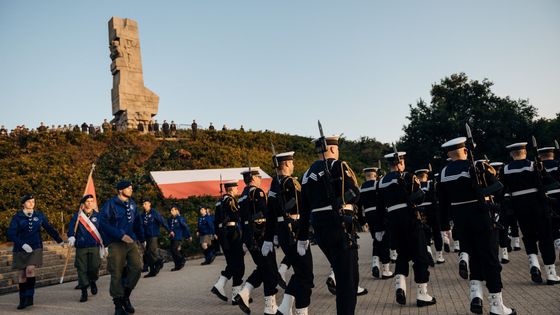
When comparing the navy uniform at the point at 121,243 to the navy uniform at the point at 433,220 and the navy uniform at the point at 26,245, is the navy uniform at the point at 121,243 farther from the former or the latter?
the navy uniform at the point at 433,220

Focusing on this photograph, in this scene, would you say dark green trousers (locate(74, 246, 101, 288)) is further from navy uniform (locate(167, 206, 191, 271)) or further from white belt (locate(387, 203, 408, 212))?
white belt (locate(387, 203, 408, 212))

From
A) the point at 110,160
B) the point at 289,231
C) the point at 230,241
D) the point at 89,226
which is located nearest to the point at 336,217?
the point at 289,231

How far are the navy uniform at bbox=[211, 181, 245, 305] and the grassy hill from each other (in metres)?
12.7

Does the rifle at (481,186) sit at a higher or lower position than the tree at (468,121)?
lower

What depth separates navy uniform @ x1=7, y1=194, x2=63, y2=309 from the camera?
9148mm

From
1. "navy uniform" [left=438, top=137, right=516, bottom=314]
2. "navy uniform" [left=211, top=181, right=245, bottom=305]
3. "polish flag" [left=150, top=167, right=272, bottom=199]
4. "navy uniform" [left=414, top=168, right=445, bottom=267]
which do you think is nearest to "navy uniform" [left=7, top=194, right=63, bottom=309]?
"navy uniform" [left=211, top=181, right=245, bottom=305]

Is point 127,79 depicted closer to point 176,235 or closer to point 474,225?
point 176,235

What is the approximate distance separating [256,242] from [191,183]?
67.7 feet

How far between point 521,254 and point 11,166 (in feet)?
93.1

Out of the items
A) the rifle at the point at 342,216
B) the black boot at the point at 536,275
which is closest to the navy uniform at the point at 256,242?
the rifle at the point at 342,216

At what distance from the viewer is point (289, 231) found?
6.39 metres

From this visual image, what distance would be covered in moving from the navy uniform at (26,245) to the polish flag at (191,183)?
55.3 ft

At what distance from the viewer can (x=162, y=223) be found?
13.6m

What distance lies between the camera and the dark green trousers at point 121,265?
7.23m
